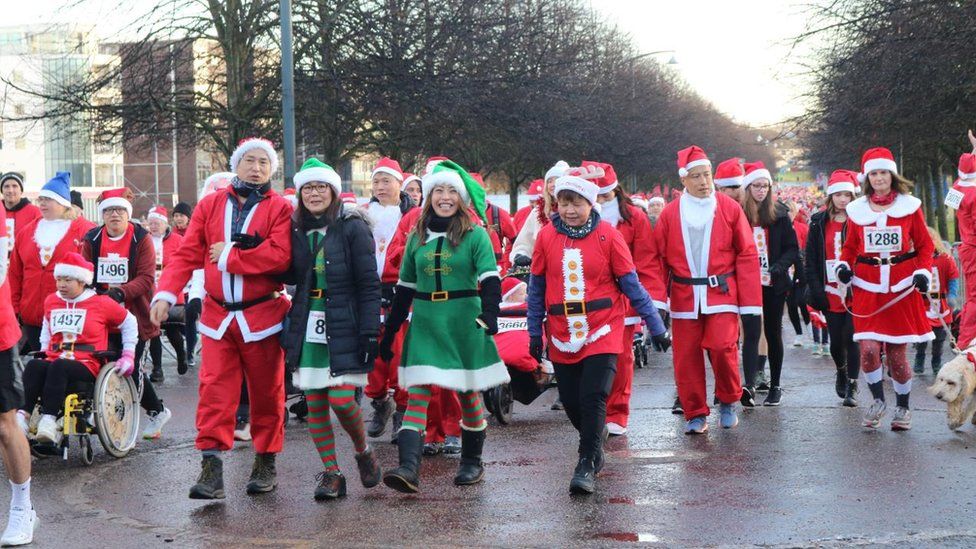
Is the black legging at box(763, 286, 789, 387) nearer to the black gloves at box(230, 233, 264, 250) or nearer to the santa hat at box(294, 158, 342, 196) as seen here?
the santa hat at box(294, 158, 342, 196)

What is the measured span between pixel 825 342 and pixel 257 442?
10764mm

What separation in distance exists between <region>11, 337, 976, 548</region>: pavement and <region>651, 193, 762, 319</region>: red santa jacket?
3.10 ft

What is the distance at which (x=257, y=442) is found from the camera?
7.91 m

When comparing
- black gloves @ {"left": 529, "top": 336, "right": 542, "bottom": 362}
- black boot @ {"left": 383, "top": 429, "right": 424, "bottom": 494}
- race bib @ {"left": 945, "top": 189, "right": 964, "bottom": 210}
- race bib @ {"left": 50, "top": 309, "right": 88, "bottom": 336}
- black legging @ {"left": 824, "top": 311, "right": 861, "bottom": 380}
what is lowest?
black boot @ {"left": 383, "top": 429, "right": 424, "bottom": 494}

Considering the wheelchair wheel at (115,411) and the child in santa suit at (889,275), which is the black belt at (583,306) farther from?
the wheelchair wheel at (115,411)

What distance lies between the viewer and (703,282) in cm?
973

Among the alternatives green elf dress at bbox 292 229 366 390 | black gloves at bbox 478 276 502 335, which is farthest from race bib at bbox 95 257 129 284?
black gloves at bbox 478 276 502 335

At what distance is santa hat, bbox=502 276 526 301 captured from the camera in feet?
36.7

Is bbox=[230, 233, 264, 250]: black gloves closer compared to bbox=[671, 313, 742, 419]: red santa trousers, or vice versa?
bbox=[230, 233, 264, 250]: black gloves

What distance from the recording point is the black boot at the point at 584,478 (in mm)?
7652

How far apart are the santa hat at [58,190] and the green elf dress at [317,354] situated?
453 cm

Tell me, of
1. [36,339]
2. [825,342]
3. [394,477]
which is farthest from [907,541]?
[825,342]

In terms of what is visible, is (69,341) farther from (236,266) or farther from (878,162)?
(878,162)

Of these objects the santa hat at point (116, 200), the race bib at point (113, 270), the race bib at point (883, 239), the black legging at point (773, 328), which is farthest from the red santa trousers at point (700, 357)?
the santa hat at point (116, 200)
